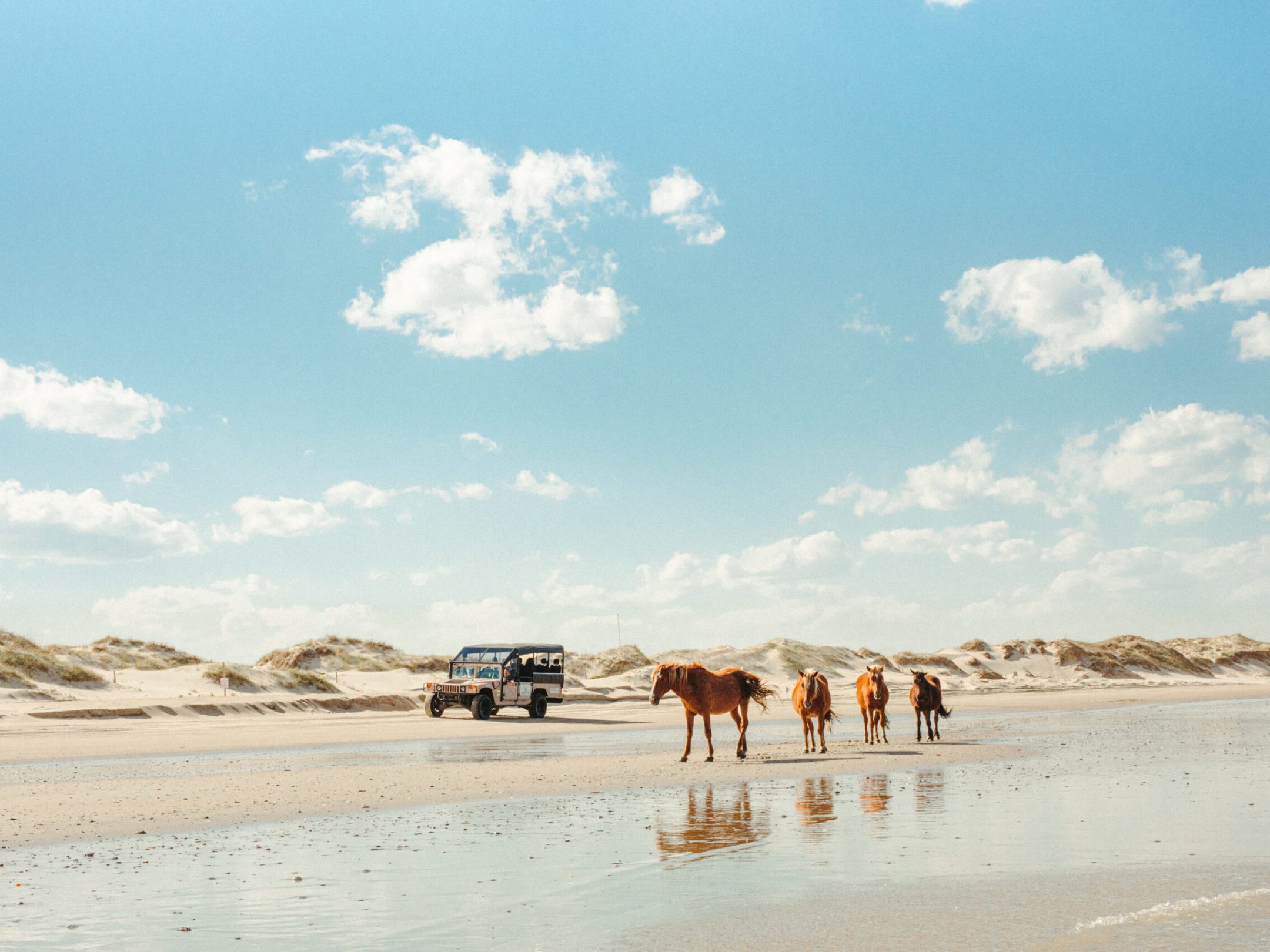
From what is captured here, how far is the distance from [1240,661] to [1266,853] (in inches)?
4589

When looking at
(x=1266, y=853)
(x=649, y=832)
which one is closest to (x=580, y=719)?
(x=649, y=832)

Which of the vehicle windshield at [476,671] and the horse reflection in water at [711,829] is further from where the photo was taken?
the vehicle windshield at [476,671]

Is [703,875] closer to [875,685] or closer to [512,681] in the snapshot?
[875,685]

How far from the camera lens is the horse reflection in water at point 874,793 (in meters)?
14.1

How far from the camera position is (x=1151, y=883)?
9172 mm

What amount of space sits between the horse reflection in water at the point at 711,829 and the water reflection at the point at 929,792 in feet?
7.60

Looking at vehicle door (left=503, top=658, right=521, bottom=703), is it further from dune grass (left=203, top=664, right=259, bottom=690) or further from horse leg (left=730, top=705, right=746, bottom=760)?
horse leg (left=730, top=705, right=746, bottom=760)

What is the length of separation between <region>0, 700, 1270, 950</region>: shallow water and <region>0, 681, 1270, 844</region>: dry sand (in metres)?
1.92

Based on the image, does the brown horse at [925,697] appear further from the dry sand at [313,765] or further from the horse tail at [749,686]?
the horse tail at [749,686]

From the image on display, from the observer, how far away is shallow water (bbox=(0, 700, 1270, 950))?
7.76m

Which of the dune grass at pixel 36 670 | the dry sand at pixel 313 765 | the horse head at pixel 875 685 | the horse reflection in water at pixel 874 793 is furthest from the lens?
the dune grass at pixel 36 670

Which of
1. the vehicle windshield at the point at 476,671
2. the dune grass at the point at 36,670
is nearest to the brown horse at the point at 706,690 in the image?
the vehicle windshield at the point at 476,671

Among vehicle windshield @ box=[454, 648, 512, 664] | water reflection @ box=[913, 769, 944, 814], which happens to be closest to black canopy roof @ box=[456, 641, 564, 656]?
vehicle windshield @ box=[454, 648, 512, 664]

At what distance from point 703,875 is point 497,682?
31.5 metres
